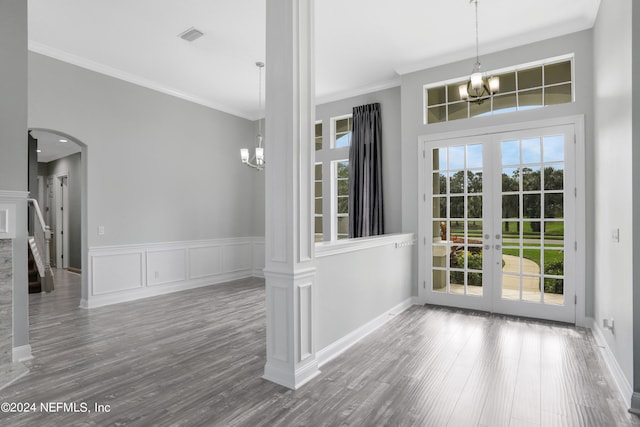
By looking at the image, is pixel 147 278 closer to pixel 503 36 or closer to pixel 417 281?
pixel 417 281

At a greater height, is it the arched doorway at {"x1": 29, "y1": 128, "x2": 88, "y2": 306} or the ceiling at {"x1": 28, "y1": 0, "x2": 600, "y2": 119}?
the ceiling at {"x1": 28, "y1": 0, "x2": 600, "y2": 119}

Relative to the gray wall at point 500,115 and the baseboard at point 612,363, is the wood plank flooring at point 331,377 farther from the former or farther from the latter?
the gray wall at point 500,115

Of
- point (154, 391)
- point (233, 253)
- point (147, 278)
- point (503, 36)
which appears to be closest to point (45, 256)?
point (147, 278)

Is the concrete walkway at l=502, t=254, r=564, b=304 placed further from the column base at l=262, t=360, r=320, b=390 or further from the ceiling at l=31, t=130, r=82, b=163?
the ceiling at l=31, t=130, r=82, b=163

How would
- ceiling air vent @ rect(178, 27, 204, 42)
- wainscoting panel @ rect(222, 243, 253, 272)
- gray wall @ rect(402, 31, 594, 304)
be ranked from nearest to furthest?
gray wall @ rect(402, 31, 594, 304) → ceiling air vent @ rect(178, 27, 204, 42) → wainscoting panel @ rect(222, 243, 253, 272)

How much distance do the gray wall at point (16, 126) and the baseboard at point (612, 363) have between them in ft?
15.8

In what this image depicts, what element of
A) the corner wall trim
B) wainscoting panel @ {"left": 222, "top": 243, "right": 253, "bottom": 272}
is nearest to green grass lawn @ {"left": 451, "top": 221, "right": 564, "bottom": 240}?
the corner wall trim

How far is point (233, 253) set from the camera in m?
7.09

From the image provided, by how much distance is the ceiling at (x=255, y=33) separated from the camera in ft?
12.0

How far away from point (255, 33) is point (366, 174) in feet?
8.74

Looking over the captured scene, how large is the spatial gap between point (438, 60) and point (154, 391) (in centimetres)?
497

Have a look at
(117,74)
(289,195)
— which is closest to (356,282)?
(289,195)

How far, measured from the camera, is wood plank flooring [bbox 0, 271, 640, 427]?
7.36 ft

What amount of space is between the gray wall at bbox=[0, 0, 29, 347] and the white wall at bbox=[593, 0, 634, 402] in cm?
488
